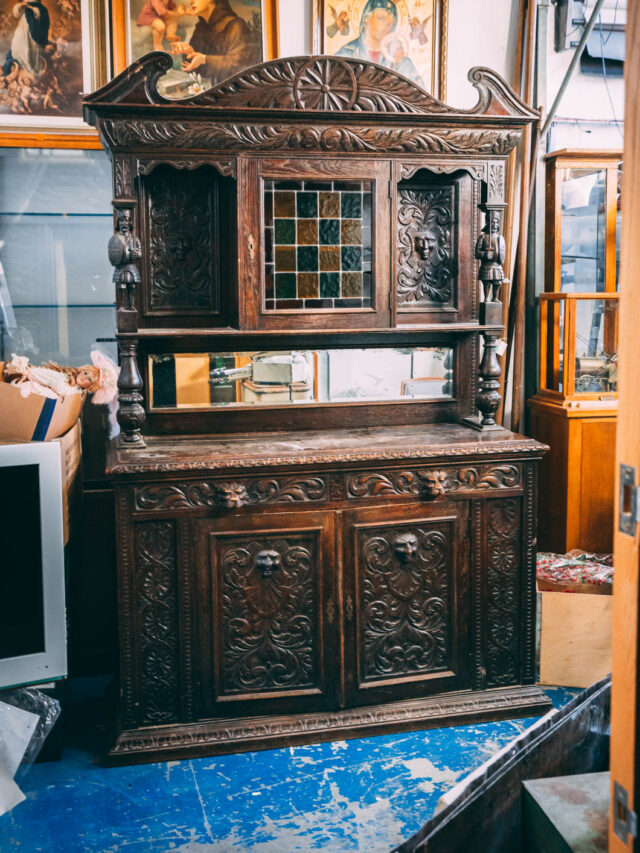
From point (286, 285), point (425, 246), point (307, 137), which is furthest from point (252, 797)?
point (307, 137)

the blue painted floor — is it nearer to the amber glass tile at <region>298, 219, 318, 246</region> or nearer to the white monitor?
the white monitor

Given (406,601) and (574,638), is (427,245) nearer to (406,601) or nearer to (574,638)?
(406,601)

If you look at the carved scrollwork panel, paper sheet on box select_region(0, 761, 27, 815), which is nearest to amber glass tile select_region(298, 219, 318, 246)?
the carved scrollwork panel

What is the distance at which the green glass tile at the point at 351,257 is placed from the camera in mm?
3182

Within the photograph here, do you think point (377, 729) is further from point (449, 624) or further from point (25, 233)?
point (25, 233)

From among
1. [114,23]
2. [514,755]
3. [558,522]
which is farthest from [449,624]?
[114,23]

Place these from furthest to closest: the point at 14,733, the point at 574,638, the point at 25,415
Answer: the point at 574,638 < the point at 25,415 < the point at 14,733

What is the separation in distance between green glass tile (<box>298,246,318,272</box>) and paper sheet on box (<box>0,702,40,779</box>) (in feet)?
5.92

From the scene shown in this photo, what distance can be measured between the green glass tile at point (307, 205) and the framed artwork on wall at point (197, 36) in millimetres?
771

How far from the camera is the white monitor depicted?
8.33ft

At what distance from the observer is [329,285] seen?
318cm

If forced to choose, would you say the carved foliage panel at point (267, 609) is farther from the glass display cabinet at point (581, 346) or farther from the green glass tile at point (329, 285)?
the glass display cabinet at point (581, 346)

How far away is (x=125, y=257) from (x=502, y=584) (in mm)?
1780

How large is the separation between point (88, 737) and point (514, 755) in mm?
1782
